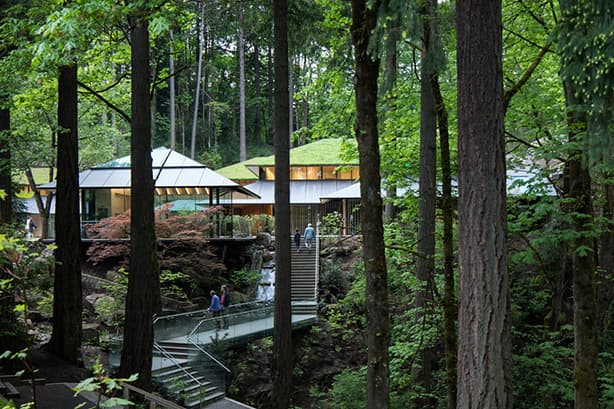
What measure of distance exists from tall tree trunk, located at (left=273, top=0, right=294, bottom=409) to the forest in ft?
0.13

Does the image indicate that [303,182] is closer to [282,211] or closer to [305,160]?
[305,160]

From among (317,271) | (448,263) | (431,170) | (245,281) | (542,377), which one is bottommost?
(542,377)

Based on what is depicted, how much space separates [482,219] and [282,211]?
7.12 metres

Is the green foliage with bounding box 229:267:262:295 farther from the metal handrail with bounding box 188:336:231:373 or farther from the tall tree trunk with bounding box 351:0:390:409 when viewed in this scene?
the tall tree trunk with bounding box 351:0:390:409

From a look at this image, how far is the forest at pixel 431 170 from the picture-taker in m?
5.20

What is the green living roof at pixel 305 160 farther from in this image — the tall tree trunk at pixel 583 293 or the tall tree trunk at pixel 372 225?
the tall tree trunk at pixel 372 225


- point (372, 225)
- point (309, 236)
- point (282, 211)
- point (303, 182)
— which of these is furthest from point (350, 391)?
point (303, 182)

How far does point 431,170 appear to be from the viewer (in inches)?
466

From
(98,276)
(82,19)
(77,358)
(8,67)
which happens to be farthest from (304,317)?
(82,19)

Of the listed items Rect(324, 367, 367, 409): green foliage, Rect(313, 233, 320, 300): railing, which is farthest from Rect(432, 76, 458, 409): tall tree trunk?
Rect(313, 233, 320, 300): railing

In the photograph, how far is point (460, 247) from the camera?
17.4 ft

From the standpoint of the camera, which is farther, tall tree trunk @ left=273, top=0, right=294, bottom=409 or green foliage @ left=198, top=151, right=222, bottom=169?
green foliage @ left=198, top=151, right=222, bottom=169

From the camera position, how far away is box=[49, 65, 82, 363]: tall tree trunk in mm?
12719

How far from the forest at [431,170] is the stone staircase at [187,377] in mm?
2537
